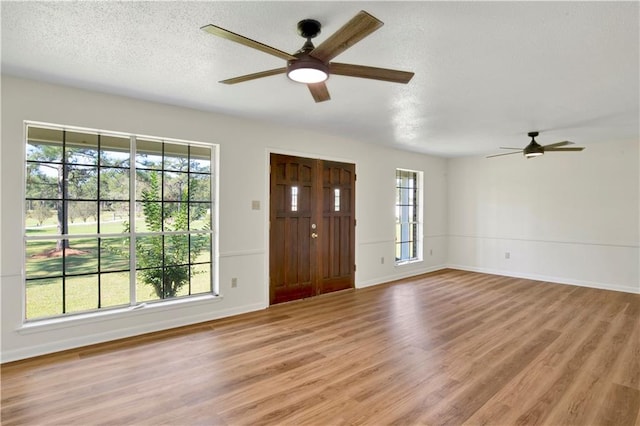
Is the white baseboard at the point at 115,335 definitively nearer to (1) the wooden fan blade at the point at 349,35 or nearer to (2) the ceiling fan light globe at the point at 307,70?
(2) the ceiling fan light globe at the point at 307,70

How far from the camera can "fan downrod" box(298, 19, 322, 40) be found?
6.61ft

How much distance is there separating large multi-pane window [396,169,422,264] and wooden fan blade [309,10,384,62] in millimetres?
4964

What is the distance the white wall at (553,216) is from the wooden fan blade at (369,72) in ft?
17.8

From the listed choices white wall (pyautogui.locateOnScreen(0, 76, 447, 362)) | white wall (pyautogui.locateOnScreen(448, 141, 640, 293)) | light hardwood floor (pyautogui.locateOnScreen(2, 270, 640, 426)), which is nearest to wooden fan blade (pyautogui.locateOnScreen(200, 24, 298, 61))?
light hardwood floor (pyautogui.locateOnScreen(2, 270, 640, 426))

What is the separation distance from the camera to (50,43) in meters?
2.32

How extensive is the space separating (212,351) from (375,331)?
1.70 meters


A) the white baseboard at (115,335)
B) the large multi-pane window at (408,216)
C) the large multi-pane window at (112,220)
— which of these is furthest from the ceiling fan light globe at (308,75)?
the large multi-pane window at (408,216)

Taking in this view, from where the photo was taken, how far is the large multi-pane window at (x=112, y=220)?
3.16 meters

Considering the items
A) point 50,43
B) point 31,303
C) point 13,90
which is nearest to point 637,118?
point 50,43

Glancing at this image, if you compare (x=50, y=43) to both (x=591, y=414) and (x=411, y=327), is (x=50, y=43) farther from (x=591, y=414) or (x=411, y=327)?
(x=591, y=414)

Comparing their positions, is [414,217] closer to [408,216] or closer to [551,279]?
[408,216]

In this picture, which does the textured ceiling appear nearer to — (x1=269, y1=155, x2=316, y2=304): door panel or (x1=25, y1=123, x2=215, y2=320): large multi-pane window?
(x1=25, y1=123, x2=215, y2=320): large multi-pane window

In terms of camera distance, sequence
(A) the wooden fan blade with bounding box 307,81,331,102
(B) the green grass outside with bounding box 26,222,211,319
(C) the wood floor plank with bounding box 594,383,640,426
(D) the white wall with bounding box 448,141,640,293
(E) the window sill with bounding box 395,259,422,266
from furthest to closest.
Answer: (E) the window sill with bounding box 395,259,422,266 → (D) the white wall with bounding box 448,141,640,293 → (B) the green grass outside with bounding box 26,222,211,319 → (A) the wooden fan blade with bounding box 307,81,331,102 → (C) the wood floor plank with bounding box 594,383,640,426

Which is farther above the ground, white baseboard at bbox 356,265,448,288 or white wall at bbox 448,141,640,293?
white wall at bbox 448,141,640,293
